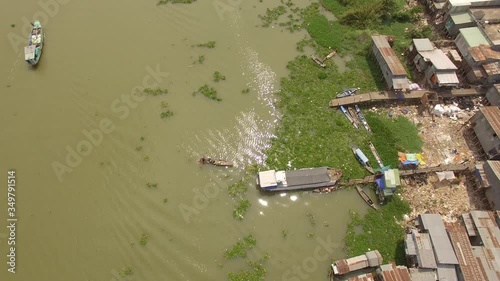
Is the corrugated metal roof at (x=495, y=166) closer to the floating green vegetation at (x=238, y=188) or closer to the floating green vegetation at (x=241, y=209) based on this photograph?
the floating green vegetation at (x=241, y=209)

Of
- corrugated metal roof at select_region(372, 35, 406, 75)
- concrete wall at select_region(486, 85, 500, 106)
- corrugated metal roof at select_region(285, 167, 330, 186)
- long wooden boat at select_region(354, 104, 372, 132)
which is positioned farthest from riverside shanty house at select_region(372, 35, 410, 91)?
corrugated metal roof at select_region(285, 167, 330, 186)

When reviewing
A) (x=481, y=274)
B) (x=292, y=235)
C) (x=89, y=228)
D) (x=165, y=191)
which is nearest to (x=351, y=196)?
(x=292, y=235)

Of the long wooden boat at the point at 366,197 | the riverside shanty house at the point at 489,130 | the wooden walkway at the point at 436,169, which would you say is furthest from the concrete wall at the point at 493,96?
the long wooden boat at the point at 366,197

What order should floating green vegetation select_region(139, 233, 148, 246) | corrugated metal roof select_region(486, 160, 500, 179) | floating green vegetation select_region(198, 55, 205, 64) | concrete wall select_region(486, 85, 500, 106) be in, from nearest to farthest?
floating green vegetation select_region(139, 233, 148, 246) → corrugated metal roof select_region(486, 160, 500, 179) → concrete wall select_region(486, 85, 500, 106) → floating green vegetation select_region(198, 55, 205, 64)

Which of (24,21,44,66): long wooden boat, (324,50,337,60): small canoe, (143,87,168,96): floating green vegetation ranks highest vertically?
(24,21,44,66): long wooden boat

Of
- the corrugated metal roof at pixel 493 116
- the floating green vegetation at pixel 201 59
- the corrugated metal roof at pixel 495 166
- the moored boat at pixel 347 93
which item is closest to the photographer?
the corrugated metal roof at pixel 495 166

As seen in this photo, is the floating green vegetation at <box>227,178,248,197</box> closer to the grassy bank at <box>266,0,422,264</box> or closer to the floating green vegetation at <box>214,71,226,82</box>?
the grassy bank at <box>266,0,422,264</box>
